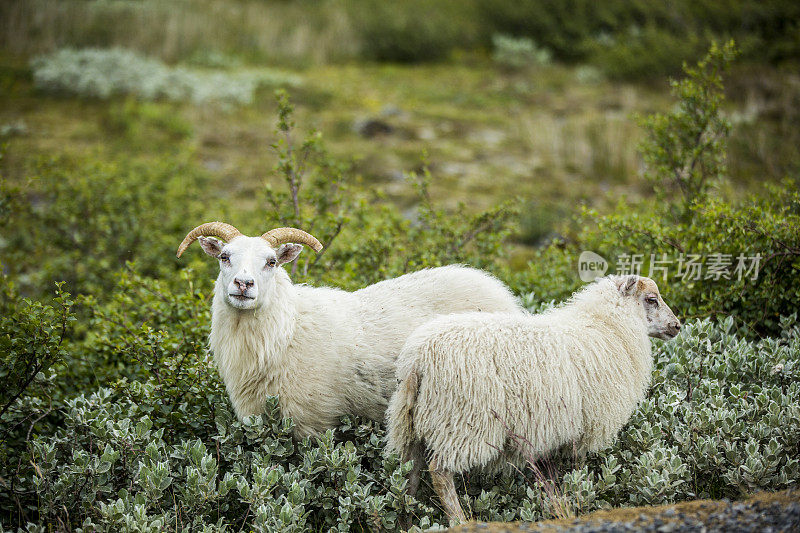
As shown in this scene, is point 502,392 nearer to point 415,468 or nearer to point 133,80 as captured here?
point 415,468

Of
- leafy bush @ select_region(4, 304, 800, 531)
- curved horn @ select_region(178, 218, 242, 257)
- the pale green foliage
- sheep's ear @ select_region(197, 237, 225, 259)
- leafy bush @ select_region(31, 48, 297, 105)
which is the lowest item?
leafy bush @ select_region(4, 304, 800, 531)

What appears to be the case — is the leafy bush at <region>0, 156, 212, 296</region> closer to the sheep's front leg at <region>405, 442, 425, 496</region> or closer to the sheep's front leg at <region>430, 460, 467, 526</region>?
the sheep's front leg at <region>405, 442, 425, 496</region>

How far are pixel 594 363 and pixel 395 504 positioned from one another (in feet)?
5.65

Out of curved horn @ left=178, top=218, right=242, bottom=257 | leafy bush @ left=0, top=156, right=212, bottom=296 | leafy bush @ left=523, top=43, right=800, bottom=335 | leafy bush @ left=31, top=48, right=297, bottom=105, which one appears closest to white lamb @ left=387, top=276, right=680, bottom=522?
curved horn @ left=178, top=218, right=242, bottom=257

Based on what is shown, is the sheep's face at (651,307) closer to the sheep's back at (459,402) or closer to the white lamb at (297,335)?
the white lamb at (297,335)

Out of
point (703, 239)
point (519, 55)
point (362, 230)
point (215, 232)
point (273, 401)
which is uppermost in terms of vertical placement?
point (519, 55)

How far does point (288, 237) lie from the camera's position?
5.23 metres

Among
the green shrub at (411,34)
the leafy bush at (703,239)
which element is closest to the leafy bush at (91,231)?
the leafy bush at (703,239)

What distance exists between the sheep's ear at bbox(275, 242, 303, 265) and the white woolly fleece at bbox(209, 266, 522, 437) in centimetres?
11

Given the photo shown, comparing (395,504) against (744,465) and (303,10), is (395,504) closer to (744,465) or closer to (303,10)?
(744,465)

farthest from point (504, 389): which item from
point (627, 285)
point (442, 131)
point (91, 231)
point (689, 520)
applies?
point (442, 131)

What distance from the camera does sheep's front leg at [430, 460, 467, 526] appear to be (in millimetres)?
4391

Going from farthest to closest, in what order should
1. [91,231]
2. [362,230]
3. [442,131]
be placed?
1. [442,131]
2. [91,231]
3. [362,230]

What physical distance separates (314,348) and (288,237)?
0.91 m
